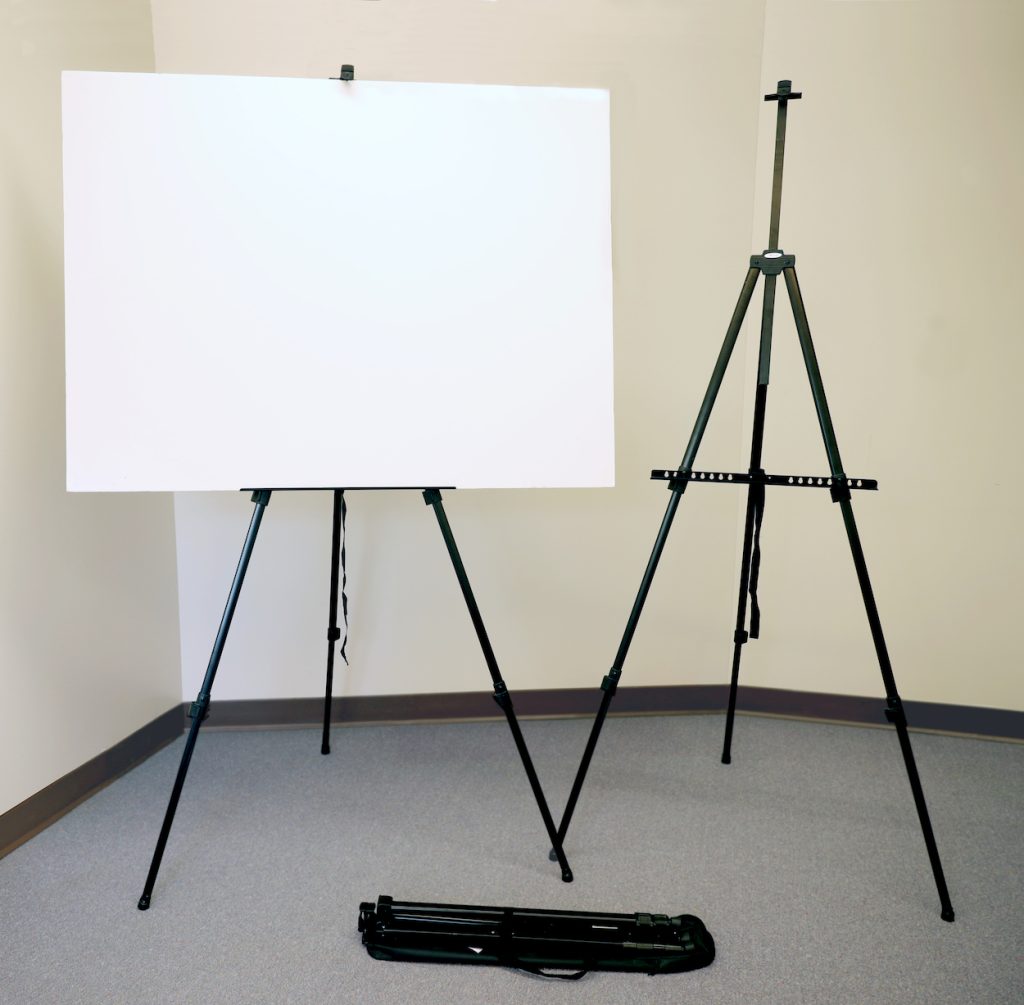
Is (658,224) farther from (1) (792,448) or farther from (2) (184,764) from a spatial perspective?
(2) (184,764)

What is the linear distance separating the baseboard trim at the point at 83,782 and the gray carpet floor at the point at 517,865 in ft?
0.11

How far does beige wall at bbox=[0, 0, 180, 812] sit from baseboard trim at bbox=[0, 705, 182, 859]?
29mm

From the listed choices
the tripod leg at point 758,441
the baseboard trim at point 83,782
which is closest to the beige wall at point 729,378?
the baseboard trim at point 83,782

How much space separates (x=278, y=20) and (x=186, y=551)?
1715 millimetres

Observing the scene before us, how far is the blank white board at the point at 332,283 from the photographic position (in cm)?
162

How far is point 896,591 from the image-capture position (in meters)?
2.65

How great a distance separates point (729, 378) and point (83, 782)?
93.0 inches

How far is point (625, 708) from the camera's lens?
282 centimetres

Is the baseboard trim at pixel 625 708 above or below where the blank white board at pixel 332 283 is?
below

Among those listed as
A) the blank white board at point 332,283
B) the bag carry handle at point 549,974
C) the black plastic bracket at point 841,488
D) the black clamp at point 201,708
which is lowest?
the bag carry handle at point 549,974

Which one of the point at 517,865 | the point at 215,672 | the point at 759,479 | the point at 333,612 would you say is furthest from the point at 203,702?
the point at 759,479

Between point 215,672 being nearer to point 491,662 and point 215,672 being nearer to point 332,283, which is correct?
point 491,662

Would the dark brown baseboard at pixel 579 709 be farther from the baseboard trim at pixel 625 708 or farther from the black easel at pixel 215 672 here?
the black easel at pixel 215 672

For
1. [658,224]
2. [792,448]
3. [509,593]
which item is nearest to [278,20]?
[658,224]
